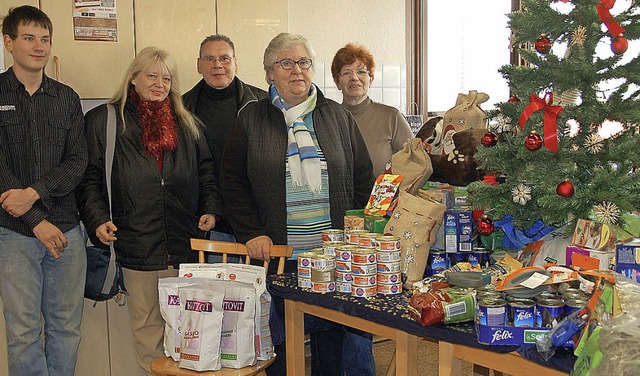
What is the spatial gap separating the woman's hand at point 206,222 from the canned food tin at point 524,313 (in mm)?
1707

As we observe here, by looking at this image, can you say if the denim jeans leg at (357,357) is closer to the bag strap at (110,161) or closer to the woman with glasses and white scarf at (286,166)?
the woman with glasses and white scarf at (286,166)

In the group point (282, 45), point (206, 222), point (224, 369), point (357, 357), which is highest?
point (282, 45)

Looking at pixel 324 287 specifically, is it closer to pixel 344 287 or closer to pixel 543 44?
pixel 344 287

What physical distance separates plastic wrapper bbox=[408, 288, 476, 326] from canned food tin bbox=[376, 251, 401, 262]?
0.23 m

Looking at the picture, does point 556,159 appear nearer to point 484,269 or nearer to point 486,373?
point 484,269

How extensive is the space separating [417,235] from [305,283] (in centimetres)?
37

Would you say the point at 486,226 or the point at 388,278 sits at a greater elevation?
the point at 486,226

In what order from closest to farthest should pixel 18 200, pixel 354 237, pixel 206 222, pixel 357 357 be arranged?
1. pixel 354 237
2. pixel 18 200
3. pixel 206 222
4. pixel 357 357

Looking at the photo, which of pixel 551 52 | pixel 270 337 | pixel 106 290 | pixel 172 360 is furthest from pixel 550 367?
pixel 106 290

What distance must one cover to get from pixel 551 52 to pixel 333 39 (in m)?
2.69

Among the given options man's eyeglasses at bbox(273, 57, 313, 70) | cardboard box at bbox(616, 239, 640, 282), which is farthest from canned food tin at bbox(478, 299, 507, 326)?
man's eyeglasses at bbox(273, 57, 313, 70)

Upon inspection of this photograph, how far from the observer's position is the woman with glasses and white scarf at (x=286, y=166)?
8.50 feet

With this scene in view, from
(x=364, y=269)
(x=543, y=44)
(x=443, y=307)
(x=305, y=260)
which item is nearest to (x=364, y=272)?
(x=364, y=269)

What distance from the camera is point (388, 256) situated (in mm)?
2061
